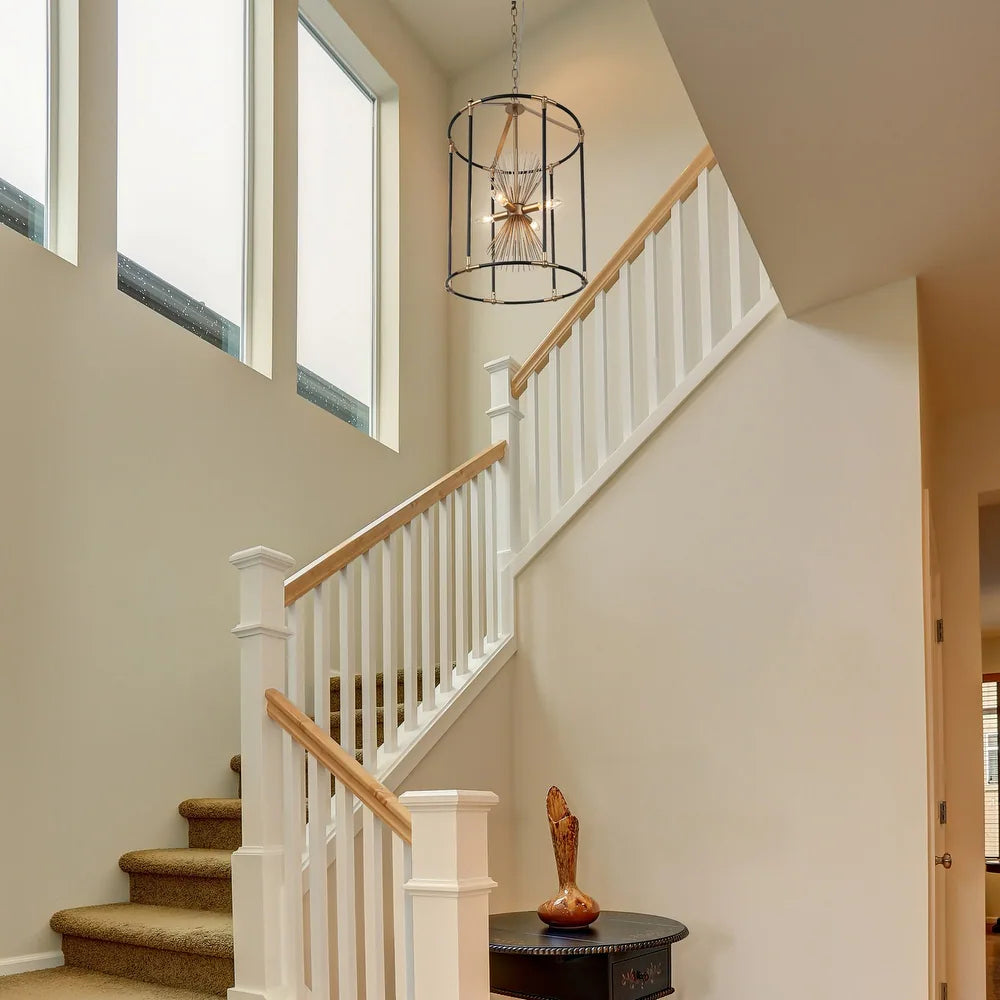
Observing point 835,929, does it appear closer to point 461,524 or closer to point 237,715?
point 461,524

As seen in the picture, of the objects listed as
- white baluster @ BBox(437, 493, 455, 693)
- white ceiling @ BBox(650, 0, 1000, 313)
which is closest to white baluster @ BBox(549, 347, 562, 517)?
white baluster @ BBox(437, 493, 455, 693)

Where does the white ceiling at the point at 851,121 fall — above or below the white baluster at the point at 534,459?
above

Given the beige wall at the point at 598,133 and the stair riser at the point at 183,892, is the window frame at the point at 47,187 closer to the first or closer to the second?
the stair riser at the point at 183,892

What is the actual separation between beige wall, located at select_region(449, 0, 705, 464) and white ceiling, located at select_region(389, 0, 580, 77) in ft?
0.27

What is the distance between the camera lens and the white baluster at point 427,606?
4.18 metres

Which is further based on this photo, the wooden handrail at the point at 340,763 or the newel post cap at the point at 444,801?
the wooden handrail at the point at 340,763

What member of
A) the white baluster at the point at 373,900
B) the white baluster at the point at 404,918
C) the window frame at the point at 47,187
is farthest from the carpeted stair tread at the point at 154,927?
the window frame at the point at 47,187

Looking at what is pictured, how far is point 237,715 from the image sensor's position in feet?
15.9

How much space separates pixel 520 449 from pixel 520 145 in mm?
2695

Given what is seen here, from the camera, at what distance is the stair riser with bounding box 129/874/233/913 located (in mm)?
3801

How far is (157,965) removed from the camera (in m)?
3.51

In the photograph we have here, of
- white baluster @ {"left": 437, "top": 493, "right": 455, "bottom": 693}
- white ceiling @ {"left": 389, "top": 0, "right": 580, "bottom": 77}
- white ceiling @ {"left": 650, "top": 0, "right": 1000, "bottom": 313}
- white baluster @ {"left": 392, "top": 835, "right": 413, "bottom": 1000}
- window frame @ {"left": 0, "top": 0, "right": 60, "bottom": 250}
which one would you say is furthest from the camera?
white ceiling @ {"left": 389, "top": 0, "right": 580, "bottom": 77}

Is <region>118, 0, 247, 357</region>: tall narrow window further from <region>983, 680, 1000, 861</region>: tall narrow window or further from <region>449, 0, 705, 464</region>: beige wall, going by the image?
<region>983, 680, 1000, 861</region>: tall narrow window

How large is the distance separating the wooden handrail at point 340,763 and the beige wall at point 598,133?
3886mm
